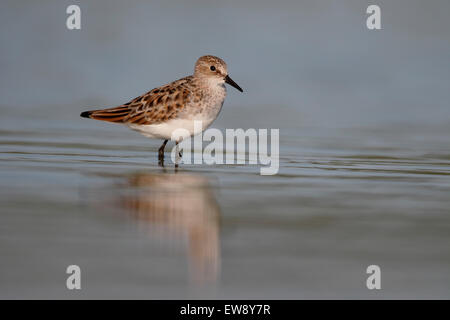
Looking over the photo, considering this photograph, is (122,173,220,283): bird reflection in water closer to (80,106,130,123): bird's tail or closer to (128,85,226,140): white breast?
(128,85,226,140): white breast

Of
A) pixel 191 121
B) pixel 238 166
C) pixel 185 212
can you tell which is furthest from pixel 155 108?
pixel 185 212

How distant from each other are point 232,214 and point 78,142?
17.3ft

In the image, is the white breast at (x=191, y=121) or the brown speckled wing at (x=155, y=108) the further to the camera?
the brown speckled wing at (x=155, y=108)

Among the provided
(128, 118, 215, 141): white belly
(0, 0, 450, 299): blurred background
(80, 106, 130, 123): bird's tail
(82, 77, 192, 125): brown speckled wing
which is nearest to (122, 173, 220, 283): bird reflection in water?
(0, 0, 450, 299): blurred background

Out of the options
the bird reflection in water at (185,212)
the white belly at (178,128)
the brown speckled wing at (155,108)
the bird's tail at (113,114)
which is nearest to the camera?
the bird reflection in water at (185,212)

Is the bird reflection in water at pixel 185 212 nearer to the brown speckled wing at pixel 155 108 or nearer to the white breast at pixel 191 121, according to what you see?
the white breast at pixel 191 121

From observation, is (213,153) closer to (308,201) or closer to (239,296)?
(308,201)

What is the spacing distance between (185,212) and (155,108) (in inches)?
144

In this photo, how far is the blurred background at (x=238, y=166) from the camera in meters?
5.43

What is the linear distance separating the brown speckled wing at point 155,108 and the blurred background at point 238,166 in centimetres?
55

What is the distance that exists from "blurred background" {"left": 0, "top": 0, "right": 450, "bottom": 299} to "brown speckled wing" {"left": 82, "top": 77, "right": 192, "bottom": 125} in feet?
1.79

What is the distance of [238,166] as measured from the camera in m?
10.3

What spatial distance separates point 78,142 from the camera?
466 inches

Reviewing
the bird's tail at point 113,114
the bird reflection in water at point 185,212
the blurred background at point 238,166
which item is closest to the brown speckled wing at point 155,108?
the bird's tail at point 113,114
